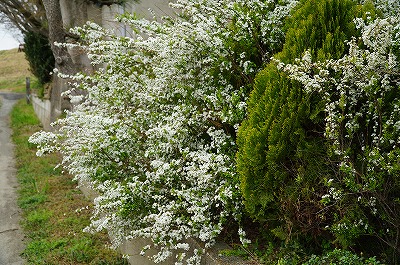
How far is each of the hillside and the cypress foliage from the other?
30.4m

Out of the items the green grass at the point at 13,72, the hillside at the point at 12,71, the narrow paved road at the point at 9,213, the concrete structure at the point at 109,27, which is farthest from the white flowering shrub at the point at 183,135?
the hillside at the point at 12,71

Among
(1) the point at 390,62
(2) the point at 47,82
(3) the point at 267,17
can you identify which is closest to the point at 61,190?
(3) the point at 267,17

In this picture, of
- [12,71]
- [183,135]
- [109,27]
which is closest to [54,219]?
[183,135]

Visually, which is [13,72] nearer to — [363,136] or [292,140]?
[292,140]

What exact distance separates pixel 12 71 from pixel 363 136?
41.3 meters

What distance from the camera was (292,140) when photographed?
114 inches

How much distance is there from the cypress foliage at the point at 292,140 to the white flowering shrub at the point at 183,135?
0.89 ft

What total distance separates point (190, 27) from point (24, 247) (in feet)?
11.5

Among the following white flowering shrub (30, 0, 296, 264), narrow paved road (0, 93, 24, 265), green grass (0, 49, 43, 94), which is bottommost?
green grass (0, 49, 43, 94)

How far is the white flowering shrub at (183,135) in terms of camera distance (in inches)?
130

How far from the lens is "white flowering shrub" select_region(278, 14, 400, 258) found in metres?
2.57

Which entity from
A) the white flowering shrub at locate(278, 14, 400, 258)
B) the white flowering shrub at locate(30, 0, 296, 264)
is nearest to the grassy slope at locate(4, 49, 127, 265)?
the white flowering shrub at locate(30, 0, 296, 264)

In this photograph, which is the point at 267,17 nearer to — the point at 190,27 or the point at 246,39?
the point at 246,39

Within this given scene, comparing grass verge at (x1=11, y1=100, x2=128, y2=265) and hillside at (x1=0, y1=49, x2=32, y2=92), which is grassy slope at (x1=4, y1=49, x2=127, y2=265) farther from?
hillside at (x1=0, y1=49, x2=32, y2=92)
